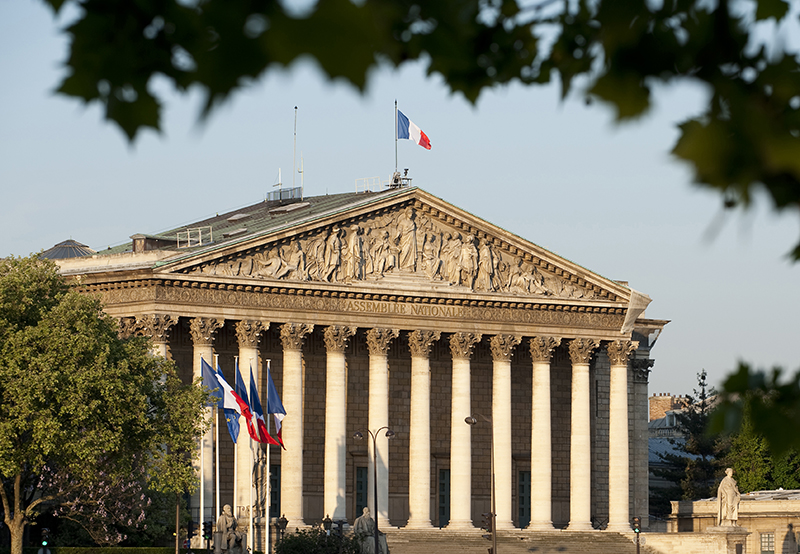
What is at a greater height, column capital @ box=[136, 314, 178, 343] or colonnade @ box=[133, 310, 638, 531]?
column capital @ box=[136, 314, 178, 343]

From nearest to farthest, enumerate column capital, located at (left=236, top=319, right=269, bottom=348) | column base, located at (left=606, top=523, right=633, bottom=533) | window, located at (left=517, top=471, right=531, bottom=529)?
1. column capital, located at (left=236, top=319, right=269, bottom=348)
2. column base, located at (left=606, top=523, right=633, bottom=533)
3. window, located at (left=517, top=471, right=531, bottom=529)

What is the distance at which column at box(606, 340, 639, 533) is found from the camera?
2741 inches

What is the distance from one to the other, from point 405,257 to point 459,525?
1256 centimetres

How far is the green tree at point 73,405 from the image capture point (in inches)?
1848

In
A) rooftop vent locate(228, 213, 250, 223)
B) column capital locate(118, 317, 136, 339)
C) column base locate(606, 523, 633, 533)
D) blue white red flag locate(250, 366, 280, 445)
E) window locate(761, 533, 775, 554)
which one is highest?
rooftop vent locate(228, 213, 250, 223)

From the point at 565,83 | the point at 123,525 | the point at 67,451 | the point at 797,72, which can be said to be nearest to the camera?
the point at 797,72

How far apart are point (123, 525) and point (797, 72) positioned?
51.9m

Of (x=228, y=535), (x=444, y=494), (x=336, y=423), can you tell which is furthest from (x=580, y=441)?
(x=228, y=535)

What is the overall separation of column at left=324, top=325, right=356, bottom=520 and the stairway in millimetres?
2838

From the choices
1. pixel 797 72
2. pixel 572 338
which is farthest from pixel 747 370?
pixel 572 338

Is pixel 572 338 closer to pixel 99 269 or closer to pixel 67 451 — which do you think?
pixel 99 269

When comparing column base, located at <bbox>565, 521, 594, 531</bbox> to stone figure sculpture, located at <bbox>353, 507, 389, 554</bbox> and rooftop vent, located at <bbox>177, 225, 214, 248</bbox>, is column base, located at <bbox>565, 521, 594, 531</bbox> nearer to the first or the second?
stone figure sculpture, located at <bbox>353, 507, 389, 554</bbox>

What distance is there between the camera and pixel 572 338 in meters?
70.2

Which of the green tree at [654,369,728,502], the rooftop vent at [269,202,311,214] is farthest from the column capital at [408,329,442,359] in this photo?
the green tree at [654,369,728,502]
